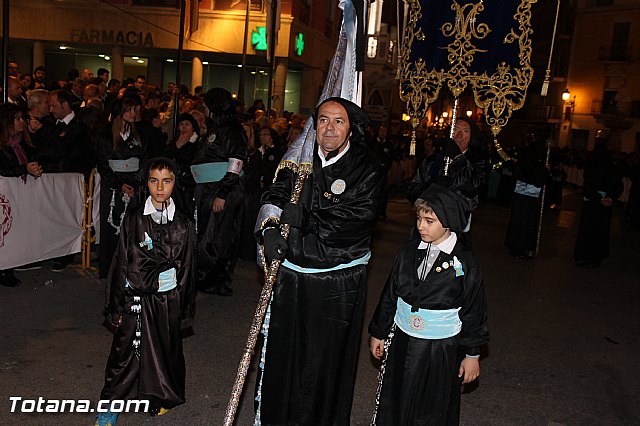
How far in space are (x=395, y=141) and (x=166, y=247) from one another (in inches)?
725

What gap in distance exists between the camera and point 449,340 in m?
3.77

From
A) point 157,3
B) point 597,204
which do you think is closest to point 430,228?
point 597,204

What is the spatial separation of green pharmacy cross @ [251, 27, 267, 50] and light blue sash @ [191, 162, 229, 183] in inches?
573

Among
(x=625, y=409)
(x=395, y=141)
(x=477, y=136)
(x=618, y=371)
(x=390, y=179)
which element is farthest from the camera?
(x=395, y=141)

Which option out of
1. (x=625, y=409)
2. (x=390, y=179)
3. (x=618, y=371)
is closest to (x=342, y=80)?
(x=625, y=409)

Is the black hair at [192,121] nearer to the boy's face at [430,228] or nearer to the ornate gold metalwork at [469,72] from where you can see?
the ornate gold metalwork at [469,72]

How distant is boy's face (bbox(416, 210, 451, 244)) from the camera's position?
3.69 meters

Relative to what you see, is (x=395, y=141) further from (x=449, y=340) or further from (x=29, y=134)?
(x=449, y=340)

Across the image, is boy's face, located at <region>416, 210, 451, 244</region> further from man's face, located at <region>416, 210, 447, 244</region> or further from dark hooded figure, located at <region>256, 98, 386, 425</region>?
dark hooded figure, located at <region>256, 98, 386, 425</region>

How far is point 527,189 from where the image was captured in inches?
452

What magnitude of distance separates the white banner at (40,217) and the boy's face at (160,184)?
3.40 metres

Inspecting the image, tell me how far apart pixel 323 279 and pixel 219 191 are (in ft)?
11.0

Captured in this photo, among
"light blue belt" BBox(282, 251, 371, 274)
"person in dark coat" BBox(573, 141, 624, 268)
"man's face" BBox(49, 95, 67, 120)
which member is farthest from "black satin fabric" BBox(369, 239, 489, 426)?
"person in dark coat" BBox(573, 141, 624, 268)
